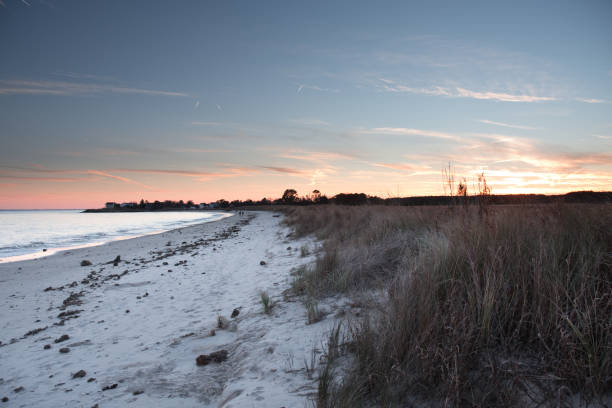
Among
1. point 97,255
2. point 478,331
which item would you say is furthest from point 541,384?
point 97,255

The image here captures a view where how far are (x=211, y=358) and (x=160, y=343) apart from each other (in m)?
1.10

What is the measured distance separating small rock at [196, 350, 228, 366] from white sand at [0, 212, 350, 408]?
56 mm

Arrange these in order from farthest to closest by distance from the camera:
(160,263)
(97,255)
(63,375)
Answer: (97,255) < (160,263) < (63,375)

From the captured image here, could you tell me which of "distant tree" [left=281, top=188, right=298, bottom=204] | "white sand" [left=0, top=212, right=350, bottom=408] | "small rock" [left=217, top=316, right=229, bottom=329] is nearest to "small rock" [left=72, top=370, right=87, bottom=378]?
"white sand" [left=0, top=212, right=350, bottom=408]

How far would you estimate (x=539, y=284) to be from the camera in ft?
7.61

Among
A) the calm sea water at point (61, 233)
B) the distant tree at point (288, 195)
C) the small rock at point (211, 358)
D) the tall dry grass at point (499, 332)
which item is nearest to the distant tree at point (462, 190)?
the tall dry grass at point (499, 332)

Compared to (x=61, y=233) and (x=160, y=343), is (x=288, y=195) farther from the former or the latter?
(x=160, y=343)

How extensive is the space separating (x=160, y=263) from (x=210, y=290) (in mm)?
4258

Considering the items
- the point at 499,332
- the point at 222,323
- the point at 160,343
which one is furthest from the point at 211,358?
the point at 499,332

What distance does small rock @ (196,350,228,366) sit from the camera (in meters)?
3.08

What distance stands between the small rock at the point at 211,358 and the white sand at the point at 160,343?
6cm

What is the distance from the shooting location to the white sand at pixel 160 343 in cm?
261

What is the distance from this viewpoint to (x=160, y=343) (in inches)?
149

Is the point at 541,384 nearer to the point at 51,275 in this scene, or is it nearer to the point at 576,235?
the point at 576,235
